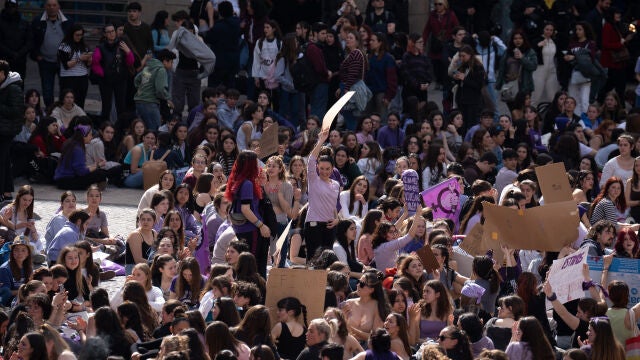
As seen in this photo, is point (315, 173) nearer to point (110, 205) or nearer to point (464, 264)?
point (464, 264)

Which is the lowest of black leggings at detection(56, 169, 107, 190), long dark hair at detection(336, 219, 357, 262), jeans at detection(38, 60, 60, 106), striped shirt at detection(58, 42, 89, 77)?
black leggings at detection(56, 169, 107, 190)

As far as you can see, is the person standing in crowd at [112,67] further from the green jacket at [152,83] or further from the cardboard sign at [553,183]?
the cardboard sign at [553,183]

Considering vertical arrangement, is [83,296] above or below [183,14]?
below

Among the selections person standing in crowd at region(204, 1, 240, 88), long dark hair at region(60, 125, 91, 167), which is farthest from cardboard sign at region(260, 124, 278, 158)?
person standing in crowd at region(204, 1, 240, 88)

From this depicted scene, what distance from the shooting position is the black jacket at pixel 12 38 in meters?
22.0

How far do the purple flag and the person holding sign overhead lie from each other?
4.08ft

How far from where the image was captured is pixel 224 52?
22781 mm

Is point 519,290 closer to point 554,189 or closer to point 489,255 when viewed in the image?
point 489,255

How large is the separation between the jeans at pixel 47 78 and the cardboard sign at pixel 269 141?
469 centimetres

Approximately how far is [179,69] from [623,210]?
7.66 metres

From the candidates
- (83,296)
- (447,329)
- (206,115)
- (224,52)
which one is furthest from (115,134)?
(447,329)

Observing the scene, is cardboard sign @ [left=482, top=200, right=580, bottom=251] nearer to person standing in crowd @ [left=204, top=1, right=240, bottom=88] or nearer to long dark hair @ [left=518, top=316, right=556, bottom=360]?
long dark hair @ [left=518, top=316, right=556, bottom=360]

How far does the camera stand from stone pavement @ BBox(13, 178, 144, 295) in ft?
58.4

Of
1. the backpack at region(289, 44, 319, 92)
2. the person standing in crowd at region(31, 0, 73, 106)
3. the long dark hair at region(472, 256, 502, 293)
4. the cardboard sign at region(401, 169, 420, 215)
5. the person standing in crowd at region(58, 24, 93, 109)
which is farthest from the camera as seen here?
the person standing in crowd at region(31, 0, 73, 106)
